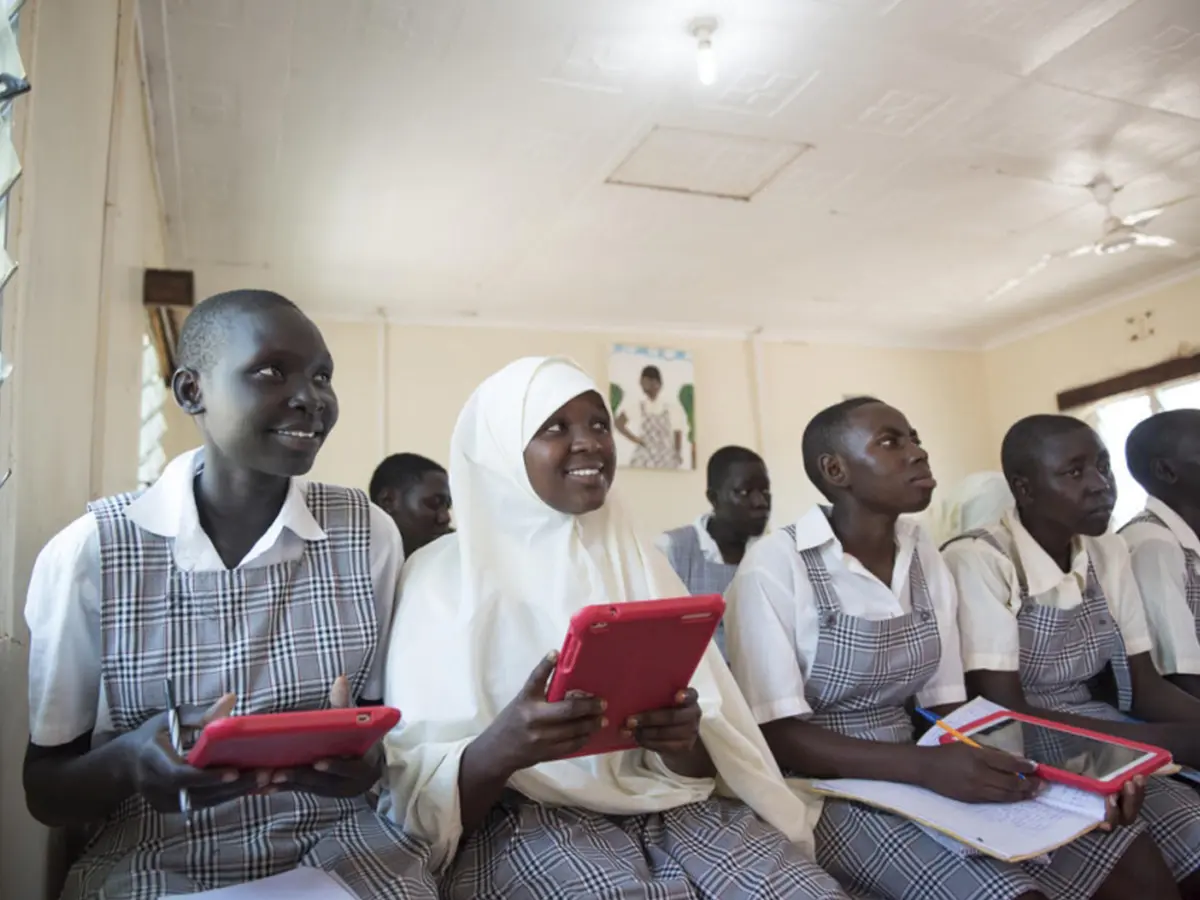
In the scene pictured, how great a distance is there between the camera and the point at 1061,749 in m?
1.63

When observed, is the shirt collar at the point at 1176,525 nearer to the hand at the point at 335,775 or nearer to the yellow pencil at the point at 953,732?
the yellow pencil at the point at 953,732

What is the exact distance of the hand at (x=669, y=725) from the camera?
136 cm

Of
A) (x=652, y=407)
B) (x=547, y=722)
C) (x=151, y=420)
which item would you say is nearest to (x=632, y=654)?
(x=547, y=722)

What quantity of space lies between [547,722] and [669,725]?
218mm

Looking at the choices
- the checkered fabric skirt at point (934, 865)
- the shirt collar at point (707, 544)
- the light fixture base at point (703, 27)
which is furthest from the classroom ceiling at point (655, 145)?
the checkered fabric skirt at point (934, 865)

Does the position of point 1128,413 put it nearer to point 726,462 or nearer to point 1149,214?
point 1149,214

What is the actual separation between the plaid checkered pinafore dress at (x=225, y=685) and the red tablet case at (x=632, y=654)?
348 millimetres

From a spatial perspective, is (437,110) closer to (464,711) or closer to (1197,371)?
(464,711)

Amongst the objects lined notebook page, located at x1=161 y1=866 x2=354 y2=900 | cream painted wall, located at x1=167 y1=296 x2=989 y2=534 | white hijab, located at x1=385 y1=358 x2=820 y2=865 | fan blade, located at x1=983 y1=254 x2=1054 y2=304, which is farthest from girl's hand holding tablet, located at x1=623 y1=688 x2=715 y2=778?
fan blade, located at x1=983 y1=254 x2=1054 y2=304

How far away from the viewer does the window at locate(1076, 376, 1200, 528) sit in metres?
6.16

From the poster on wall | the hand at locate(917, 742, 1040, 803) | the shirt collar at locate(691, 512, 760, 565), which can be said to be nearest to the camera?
the hand at locate(917, 742, 1040, 803)

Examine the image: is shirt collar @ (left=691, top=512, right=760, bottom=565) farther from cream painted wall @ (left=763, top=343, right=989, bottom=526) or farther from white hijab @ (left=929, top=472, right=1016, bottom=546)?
cream painted wall @ (left=763, top=343, right=989, bottom=526)

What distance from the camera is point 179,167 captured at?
13.1 feet

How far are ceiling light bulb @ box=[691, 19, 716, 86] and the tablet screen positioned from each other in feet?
7.98
